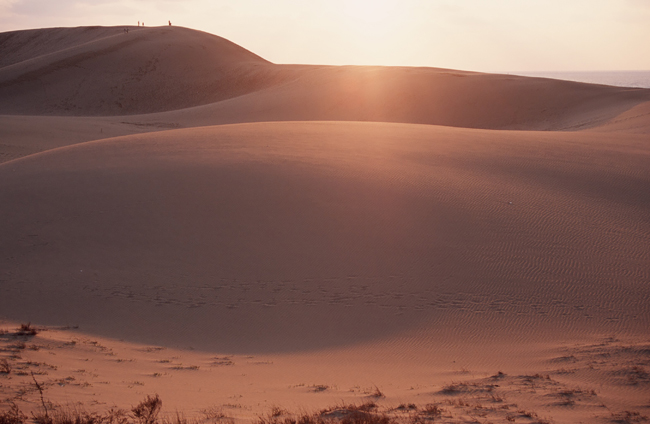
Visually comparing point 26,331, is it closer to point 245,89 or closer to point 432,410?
point 432,410

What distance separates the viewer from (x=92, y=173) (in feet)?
37.8

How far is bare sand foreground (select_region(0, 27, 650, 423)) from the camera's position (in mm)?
5148

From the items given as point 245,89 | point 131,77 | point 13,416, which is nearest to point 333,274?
point 13,416

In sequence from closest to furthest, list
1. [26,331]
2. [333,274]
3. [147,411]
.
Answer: [147,411], [26,331], [333,274]

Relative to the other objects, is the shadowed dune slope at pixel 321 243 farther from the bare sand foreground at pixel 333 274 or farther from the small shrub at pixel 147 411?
the small shrub at pixel 147 411

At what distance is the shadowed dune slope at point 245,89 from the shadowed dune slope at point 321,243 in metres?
17.4

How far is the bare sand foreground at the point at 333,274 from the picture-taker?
16.9 feet

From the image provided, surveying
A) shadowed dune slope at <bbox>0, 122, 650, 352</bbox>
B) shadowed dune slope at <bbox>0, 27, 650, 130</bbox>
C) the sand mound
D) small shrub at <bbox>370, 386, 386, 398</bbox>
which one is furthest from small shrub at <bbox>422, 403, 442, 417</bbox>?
the sand mound

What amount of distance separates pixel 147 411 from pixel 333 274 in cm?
421

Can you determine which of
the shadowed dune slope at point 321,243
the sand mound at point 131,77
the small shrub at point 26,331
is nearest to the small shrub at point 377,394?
the shadowed dune slope at point 321,243

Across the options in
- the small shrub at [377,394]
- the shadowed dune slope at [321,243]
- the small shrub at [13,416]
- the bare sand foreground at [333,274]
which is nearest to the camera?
the small shrub at [13,416]

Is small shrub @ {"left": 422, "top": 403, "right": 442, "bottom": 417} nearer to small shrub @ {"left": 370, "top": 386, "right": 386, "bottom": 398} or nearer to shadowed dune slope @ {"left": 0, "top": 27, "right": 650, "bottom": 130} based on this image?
small shrub @ {"left": 370, "top": 386, "right": 386, "bottom": 398}

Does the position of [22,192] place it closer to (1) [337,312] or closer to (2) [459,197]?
(1) [337,312]

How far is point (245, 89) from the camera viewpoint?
46.8 m
